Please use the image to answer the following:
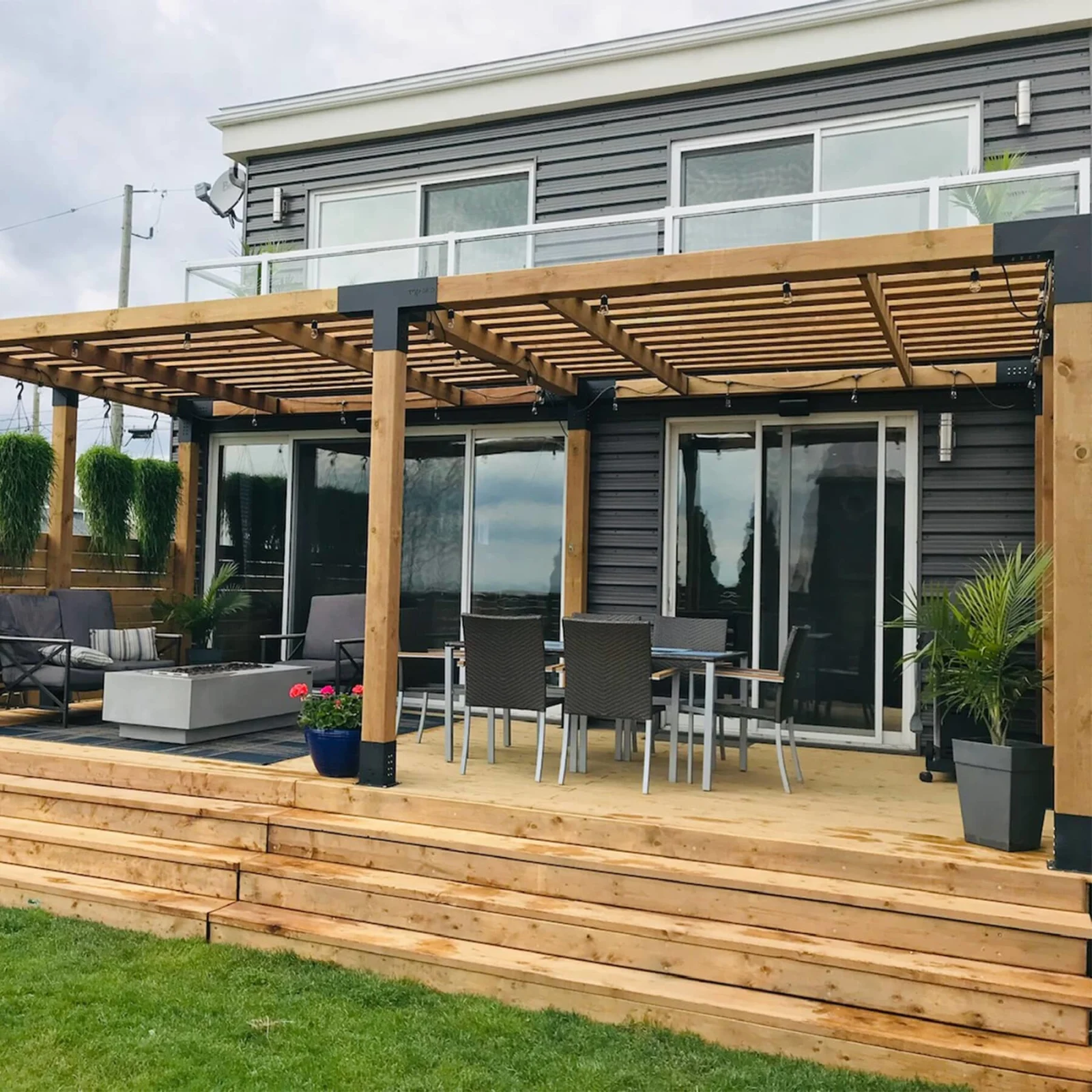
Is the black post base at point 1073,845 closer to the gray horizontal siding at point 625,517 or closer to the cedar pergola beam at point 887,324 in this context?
the cedar pergola beam at point 887,324

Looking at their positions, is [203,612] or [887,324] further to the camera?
[203,612]

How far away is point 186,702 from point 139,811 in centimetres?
103

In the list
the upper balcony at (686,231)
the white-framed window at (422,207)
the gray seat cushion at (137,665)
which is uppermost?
the white-framed window at (422,207)

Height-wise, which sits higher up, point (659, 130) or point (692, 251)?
point (659, 130)

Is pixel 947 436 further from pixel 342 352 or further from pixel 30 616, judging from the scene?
pixel 30 616

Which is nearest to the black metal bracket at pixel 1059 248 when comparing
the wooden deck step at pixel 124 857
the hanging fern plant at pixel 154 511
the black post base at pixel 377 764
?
the black post base at pixel 377 764

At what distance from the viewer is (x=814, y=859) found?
4.16 metres

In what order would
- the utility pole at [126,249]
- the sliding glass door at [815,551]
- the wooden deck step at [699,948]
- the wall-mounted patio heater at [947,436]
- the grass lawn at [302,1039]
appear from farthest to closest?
the utility pole at [126,249] → the sliding glass door at [815,551] → the wall-mounted patio heater at [947,436] → the wooden deck step at [699,948] → the grass lawn at [302,1039]

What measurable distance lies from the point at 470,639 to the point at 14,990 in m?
2.53

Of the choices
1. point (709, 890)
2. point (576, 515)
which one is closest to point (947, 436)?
point (576, 515)

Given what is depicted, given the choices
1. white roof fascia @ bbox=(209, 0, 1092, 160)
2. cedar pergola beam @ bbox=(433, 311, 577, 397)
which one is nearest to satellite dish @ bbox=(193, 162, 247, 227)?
white roof fascia @ bbox=(209, 0, 1092, 160)

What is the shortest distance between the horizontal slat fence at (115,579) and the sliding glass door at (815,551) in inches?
174

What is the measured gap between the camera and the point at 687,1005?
3.77 meters

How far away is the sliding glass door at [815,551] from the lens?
7062 mm
